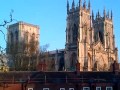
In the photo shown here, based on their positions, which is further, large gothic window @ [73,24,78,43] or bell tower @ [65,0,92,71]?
large gothic window @ [73,24,78,43]

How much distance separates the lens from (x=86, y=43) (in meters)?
89.5

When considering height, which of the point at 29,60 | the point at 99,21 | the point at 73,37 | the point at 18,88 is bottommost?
the point at 18,88

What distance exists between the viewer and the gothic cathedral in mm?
88312

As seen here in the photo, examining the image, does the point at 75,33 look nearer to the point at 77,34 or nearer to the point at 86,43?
the point at 77,34

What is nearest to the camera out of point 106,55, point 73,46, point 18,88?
point 18,88

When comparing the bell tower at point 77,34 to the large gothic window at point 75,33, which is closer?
the bell tower at point 77,34

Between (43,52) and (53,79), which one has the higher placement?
(43,52)

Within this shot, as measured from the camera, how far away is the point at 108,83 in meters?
44.0

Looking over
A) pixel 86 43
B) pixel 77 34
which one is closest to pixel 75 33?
pixel 77 34

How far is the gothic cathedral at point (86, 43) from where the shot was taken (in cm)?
8831

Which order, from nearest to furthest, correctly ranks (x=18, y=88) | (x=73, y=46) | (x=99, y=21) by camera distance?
(x=18, y=88) < (x=73, y=46) < (x=99, y=21)

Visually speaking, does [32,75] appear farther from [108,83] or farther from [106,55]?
[106,55]

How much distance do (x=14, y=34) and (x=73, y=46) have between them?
2796 cm

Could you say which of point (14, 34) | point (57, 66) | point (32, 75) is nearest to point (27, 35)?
point (14, 34)
